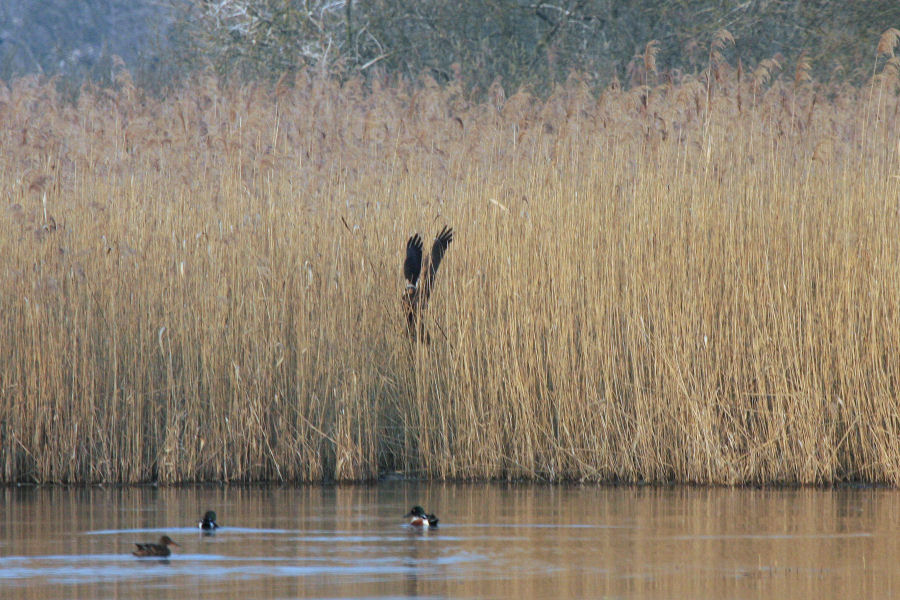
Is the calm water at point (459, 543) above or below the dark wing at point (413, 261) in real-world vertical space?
below

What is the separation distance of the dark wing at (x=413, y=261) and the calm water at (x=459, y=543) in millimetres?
1007

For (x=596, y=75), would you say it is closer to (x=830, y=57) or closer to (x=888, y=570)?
(x=830, y=57)

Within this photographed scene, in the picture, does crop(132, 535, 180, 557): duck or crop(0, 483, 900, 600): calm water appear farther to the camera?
crop(132, 535, 180, 557): duck

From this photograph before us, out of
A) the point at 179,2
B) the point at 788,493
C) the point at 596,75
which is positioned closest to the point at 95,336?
the point at 788,493

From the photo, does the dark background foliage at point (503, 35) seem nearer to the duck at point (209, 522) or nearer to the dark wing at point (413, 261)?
the dark wing at point (413, 261)

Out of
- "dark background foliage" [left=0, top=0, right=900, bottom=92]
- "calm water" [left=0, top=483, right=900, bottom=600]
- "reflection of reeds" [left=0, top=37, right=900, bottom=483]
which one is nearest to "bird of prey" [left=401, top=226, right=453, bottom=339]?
"reflection of reeds" [left=0, top=37, right=900, bottom=483]

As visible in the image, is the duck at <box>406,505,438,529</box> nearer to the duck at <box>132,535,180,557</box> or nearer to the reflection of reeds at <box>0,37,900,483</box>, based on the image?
the duck at <box>132,535,180,557</box>

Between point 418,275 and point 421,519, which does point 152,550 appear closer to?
point 421,519

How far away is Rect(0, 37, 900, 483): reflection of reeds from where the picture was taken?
6.38 m

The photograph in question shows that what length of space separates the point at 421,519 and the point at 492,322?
170 cm

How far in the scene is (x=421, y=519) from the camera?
5.18 metres

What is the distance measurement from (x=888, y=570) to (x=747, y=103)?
4.09 meters

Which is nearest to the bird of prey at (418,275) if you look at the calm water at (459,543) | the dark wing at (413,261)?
the dark wing at (413,261)

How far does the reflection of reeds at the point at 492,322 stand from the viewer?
6.38m
